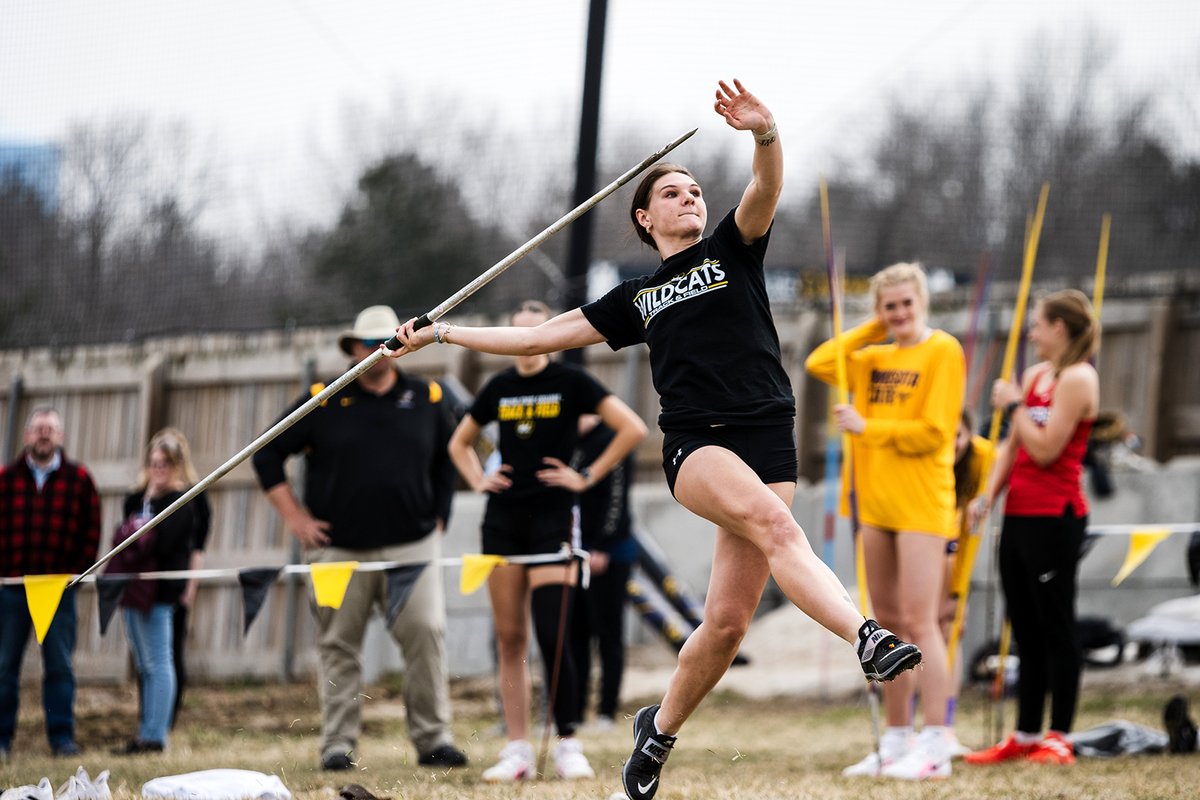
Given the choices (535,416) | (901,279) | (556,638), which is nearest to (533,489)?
(535,416)

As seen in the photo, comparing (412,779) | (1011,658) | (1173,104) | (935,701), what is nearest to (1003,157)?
(1173,104)

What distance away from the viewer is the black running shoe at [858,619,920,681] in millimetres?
3734

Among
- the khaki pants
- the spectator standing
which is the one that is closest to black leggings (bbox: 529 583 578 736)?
the khaki pants

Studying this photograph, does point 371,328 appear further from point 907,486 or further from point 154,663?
point 907,486

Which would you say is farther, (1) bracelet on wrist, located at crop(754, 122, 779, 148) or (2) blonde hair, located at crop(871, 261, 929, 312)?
(2) blonde hair, located at crop(871, 261, 929, 312)

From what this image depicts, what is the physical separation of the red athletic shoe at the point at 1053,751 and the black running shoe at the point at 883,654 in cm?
245

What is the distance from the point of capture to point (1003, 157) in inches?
553

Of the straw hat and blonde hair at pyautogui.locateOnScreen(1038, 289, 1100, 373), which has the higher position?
blonde hair at pyautogui.locateOnScreen(1038, 289, 1100, 373)

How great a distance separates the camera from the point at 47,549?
24.7 feet

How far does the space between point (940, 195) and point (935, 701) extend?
9.16 metres

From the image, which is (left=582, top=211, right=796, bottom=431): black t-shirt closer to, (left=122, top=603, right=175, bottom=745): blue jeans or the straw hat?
the straw hat

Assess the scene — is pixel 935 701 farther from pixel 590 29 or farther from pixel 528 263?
pixel 528 263

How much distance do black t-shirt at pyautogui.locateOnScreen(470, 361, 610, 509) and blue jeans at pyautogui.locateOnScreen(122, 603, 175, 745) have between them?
82.1 inches

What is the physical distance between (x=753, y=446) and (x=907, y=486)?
5.88ft
